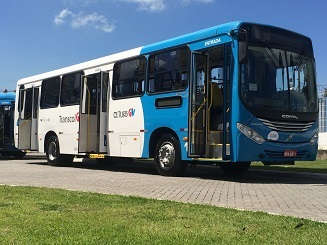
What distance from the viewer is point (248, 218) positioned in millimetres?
5613

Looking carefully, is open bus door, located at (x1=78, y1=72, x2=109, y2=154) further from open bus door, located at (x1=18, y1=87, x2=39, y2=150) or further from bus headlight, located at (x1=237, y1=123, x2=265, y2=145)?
bus headlight, located at (x1=237, y1=123, x2=265, y2=145)

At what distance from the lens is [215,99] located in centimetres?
1104

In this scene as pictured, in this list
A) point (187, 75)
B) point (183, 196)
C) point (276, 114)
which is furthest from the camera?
point (187, 75)

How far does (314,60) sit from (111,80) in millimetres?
6040

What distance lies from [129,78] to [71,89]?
3.38 meters

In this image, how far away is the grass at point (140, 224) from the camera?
4492 millimetres

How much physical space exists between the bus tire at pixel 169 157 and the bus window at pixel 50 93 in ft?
19.7

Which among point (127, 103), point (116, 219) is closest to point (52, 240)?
point (116, 219)

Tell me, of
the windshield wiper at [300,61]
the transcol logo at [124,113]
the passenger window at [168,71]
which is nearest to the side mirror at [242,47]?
the passenger window at [168,71]

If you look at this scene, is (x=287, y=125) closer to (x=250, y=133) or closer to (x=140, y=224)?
(x=250, y=133)

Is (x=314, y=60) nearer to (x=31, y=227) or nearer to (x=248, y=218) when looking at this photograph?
(x=248, y=218)

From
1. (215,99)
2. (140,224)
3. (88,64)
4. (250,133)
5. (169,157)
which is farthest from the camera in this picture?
(88,64)

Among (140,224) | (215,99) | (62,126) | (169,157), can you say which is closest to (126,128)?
(169,157)

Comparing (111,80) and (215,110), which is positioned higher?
(111,80)
